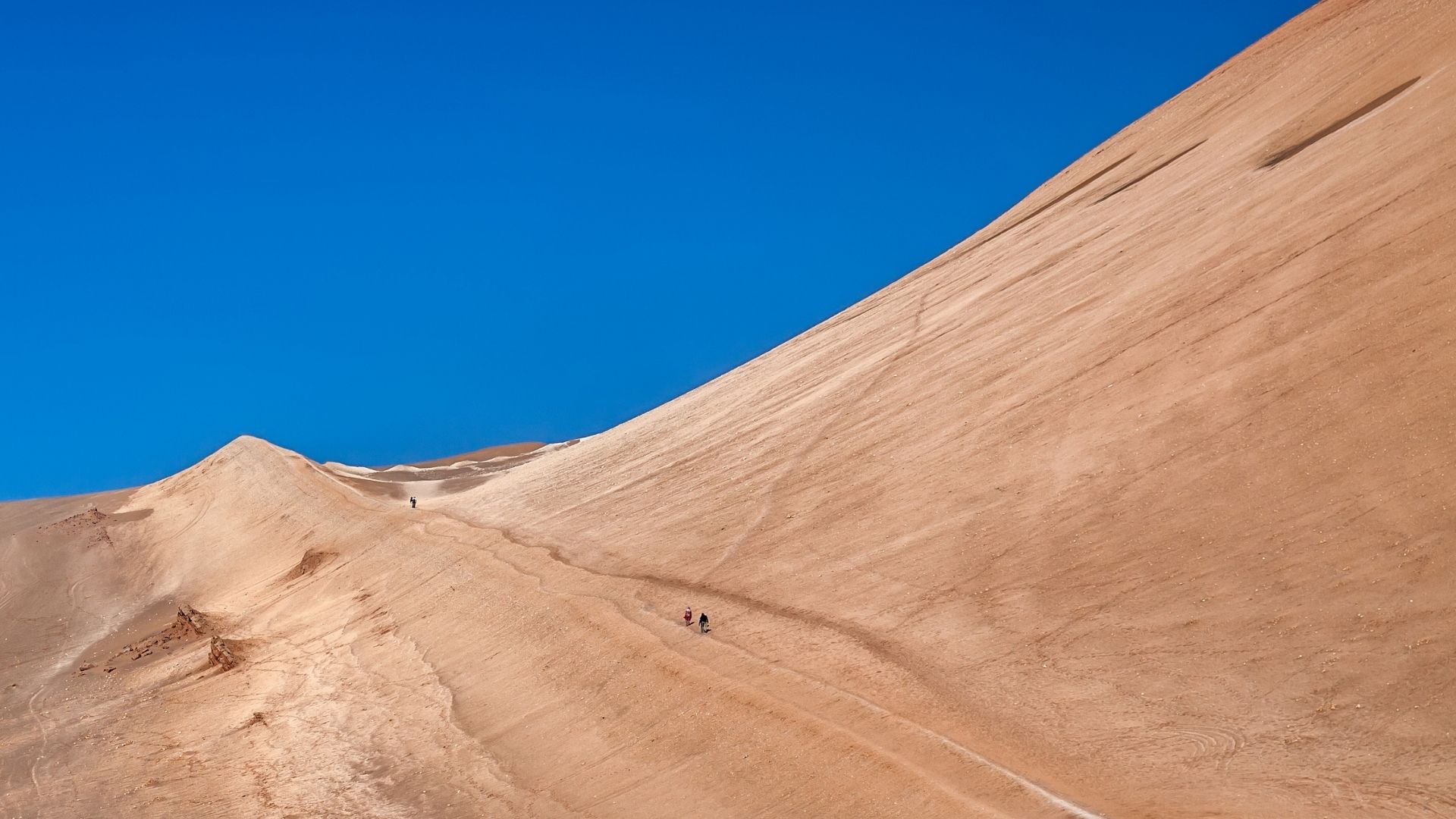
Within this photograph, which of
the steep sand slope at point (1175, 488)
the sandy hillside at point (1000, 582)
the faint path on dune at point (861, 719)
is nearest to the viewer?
the faint path on dune at point (861, 719)

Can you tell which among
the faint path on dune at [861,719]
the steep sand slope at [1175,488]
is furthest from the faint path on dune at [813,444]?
the faint path on dune at [861,719]

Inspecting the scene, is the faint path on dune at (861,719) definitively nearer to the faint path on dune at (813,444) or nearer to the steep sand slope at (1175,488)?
the steep sand slope at (1175,488)

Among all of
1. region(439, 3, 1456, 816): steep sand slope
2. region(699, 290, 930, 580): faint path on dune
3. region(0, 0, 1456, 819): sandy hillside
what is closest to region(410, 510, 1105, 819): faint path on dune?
region(0, 0, 1456, 819): sandy hillside

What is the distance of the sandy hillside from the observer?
13352 millimetres

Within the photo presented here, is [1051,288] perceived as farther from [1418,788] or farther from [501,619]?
[1418,788]

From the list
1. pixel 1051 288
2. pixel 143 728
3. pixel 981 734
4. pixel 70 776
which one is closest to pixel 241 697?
pixel 143 728

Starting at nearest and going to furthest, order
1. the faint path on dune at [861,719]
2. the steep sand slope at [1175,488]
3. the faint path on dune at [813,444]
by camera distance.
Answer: the faint path on dune at [861,719] < the steep sand slope at [1175,488] < the faint path on dune at [813,444]

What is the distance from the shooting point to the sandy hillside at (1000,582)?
13352 mm

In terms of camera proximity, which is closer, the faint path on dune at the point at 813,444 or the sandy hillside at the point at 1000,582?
the sandy hillside at the point at 1000,582

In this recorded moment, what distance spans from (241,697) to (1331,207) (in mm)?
22703

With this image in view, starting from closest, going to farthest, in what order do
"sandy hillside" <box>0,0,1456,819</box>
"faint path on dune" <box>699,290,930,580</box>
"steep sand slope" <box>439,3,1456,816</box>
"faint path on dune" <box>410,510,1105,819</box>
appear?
"faint path on dune" <box>410,510,1105,819</box>, "steep sand slope" <box>439,3,1456,816</box>, "sandy hillside" <box>0,0,1456,819</box>, "faint path on dune" <box>699,290,930,580</box>

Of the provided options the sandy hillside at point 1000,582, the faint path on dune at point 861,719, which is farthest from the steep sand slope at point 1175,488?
the faint path on dune at point 861,719

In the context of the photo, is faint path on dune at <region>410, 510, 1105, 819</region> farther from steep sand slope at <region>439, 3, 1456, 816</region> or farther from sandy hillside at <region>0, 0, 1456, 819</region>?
steep sand slope at <region>439, 3, 1456, 816</region>

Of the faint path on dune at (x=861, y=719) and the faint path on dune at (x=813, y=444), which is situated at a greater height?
the faint path on dune at (x=813, y=444)
